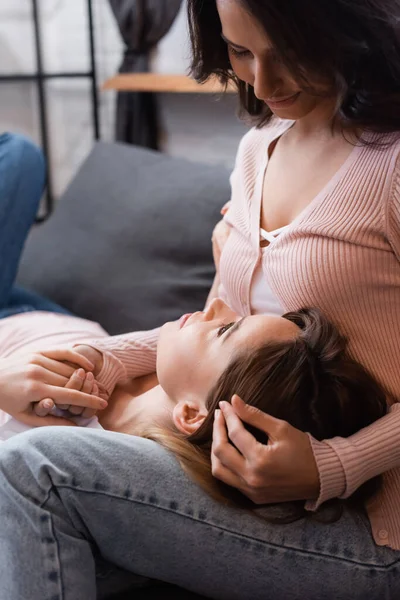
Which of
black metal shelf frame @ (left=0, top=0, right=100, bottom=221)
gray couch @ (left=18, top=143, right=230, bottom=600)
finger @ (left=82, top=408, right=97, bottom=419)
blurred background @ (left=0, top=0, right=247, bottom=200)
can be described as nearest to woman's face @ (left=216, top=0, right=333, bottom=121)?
finger @ (left=82, top=408, right=97, bottom=419)

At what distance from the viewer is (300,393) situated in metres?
1.11

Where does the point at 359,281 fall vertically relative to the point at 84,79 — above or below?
above

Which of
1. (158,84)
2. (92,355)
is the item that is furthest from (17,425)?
(158,84)

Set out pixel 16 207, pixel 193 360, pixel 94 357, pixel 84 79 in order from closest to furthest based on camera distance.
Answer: pixel 193 360 → pixel 94 357 → pixel 16 207 → pixel 84 79

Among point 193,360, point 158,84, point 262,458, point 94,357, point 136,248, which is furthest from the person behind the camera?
point 158,84

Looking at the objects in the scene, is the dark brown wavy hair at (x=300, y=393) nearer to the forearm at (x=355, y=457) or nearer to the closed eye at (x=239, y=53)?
A: the forearm at (x=355, y=457)

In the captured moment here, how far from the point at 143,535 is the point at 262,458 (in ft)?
0.70

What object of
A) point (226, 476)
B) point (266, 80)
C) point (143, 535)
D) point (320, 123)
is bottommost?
point (143, 535)

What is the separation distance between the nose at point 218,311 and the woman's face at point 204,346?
21 mm

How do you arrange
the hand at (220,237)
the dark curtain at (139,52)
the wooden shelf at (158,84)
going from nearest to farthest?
the hand at (220,237)
the wooden shelf at (158,84)
the dark curtain at (139,52)

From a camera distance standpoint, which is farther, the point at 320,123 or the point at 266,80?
the point at 320,123

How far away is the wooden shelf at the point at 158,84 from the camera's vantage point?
2.27m

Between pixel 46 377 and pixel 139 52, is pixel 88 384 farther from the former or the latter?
pixel 139 52

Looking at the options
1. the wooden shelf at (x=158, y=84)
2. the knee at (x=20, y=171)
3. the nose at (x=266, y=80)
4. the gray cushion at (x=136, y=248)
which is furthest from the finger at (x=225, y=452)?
the wooden shelf at (x=158, y=84)
